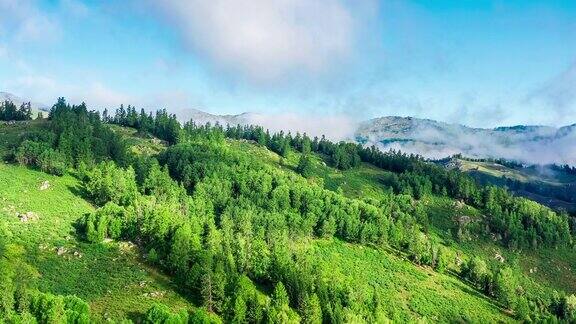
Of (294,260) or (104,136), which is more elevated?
(104,136)

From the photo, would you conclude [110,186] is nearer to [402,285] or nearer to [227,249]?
[227,249]

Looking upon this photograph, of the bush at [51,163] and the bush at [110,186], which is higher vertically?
the bush at [51,163]

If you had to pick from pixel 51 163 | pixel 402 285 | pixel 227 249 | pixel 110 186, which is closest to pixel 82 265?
pixel 227 249

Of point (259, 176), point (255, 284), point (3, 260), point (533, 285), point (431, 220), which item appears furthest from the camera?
point (431, 220)

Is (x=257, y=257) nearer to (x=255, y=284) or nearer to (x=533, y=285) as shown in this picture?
(x=255, y=284)

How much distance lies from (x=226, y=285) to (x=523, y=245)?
13194cm

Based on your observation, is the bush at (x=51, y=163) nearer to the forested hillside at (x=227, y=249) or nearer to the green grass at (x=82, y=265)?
the forested hillside at (x=227, y=249)

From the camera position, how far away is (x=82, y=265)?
3762 inches

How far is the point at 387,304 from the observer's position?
375 ft

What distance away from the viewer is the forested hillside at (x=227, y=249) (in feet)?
295

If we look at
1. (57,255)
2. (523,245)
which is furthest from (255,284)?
(523,245)

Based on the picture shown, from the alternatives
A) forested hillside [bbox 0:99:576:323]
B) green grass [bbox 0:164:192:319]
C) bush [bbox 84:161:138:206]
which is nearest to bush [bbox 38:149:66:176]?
forested hillside [bbox 0:99:576:323]

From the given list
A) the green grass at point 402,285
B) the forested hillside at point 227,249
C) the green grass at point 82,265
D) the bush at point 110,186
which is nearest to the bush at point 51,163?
the forested hillside at point 227,249

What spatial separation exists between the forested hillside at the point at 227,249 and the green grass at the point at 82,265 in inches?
13.6
